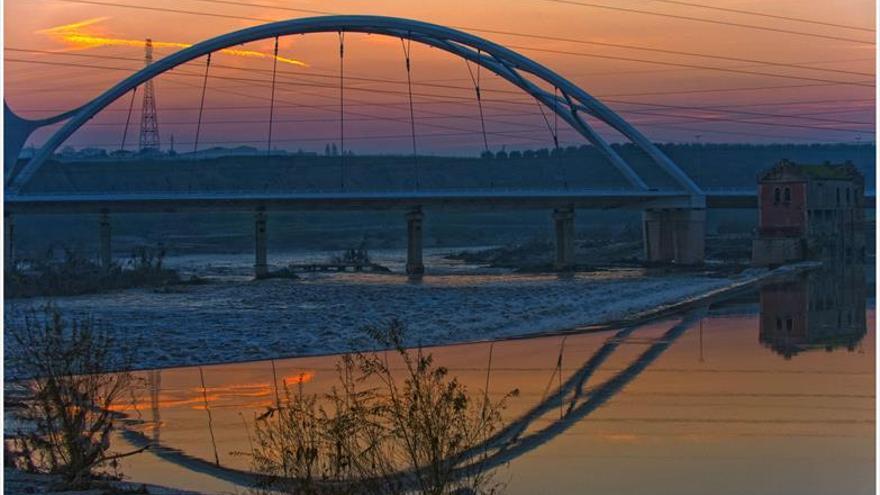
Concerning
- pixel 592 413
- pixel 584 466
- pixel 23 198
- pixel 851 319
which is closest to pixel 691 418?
pixel 592 413

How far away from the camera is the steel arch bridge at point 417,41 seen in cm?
6209

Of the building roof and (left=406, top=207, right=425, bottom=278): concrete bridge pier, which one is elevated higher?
the building roof

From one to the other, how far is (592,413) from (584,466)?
3.87 meters

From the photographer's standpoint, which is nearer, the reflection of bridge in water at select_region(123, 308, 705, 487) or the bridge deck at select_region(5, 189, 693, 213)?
the reflection of bridge in water at select_region(123, 308, 705, 487)

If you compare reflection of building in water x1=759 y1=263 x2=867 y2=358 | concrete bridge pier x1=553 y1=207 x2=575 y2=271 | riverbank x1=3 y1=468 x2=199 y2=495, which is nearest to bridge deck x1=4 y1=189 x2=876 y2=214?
concrete bridge pier x1=553 y1=207 x2=575 y2=271

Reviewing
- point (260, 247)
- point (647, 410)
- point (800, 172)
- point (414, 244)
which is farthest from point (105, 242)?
point (647, 410)

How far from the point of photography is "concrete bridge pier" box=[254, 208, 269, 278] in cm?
6591

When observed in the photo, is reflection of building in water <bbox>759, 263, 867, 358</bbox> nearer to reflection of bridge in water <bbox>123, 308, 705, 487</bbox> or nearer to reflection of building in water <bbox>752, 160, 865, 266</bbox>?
reflection of bridge in water <bbox>123, 308, 705, 487</bbox>

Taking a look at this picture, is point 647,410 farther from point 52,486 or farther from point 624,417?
point 52,486

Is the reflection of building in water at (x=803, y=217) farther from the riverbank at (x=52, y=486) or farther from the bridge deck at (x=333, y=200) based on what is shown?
the riverbank at (x=52, y=486)

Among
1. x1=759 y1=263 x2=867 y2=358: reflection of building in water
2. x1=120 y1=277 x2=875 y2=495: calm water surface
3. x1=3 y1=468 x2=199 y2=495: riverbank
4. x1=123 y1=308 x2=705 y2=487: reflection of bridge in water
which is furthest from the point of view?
x1=759 y1=263 x2=867 y2=358: reflection of building in water

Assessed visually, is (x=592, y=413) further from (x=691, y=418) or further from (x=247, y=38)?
(x=247, y=38)

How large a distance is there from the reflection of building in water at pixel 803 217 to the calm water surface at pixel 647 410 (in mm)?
41379

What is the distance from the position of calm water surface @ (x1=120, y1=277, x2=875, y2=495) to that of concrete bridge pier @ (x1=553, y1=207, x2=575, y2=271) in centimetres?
4180
